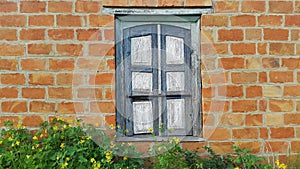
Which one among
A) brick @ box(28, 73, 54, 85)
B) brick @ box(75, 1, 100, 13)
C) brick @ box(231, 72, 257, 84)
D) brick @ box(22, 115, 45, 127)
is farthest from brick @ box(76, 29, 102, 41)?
brick @ box(231, 72, 257, 84)

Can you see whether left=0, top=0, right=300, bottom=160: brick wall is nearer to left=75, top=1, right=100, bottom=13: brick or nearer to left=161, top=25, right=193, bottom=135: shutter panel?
left=75, top=1, right=100, bottom=13: brick

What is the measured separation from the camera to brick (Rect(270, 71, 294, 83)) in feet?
13.0

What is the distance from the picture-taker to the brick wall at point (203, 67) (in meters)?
3.88

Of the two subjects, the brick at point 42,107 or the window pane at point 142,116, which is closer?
the brick at point 42,107

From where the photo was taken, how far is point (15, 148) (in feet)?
12.2

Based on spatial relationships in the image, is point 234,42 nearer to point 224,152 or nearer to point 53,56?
point 224,152

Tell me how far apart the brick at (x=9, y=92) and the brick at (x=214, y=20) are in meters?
1.80

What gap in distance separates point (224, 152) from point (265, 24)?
4.04 feet

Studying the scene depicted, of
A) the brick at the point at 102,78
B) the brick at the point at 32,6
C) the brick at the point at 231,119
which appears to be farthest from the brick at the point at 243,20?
the brick at the point at 32,6

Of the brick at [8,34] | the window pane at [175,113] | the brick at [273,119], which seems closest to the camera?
the brick at [8,34]

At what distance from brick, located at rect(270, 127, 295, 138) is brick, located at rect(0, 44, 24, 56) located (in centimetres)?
240

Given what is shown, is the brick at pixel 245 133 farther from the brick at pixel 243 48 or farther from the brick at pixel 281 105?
the brick at pixel 243 48

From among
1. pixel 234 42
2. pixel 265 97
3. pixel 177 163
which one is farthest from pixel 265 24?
pixel 177 163

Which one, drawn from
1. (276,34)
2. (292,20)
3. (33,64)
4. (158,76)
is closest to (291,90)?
(276,34)
